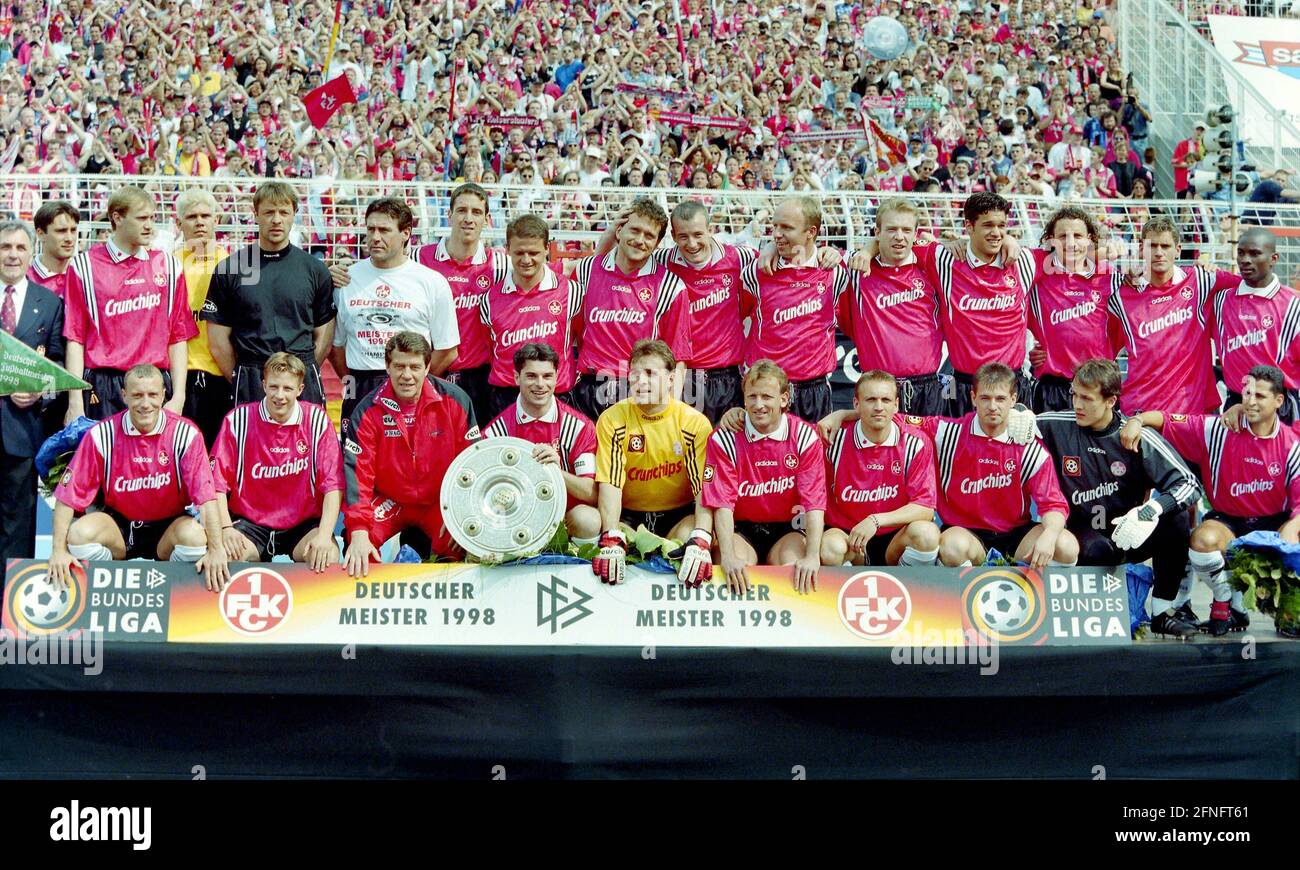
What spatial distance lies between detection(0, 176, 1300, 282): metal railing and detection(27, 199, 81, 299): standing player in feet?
10.8

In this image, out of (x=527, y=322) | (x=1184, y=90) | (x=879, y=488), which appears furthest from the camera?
(x=1184, y=90)

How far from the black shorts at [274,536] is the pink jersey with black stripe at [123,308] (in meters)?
1.31

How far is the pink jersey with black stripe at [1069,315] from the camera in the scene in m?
8.30

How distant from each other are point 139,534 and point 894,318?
13.6 ft

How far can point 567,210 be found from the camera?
12.5m

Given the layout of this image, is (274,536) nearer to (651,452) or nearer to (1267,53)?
(651,452)

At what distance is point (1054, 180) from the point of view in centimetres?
1509

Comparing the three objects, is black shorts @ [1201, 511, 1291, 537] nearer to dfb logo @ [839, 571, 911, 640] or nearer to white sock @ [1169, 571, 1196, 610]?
white sock @ [1169, 571, 1196, 610]

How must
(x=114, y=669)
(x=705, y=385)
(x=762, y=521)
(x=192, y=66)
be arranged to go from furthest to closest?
(x=192, y=66), (x=705, y=385), (x=762, y=521), (x=114, y=669)

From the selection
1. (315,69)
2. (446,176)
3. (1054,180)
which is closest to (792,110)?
(1054,180)

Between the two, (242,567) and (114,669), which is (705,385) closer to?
(242,567)

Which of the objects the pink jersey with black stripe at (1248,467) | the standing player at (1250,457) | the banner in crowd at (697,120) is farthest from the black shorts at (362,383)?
the banner in crowd at (697,120)

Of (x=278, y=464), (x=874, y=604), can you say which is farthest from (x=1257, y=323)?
(x=278, y=464)
